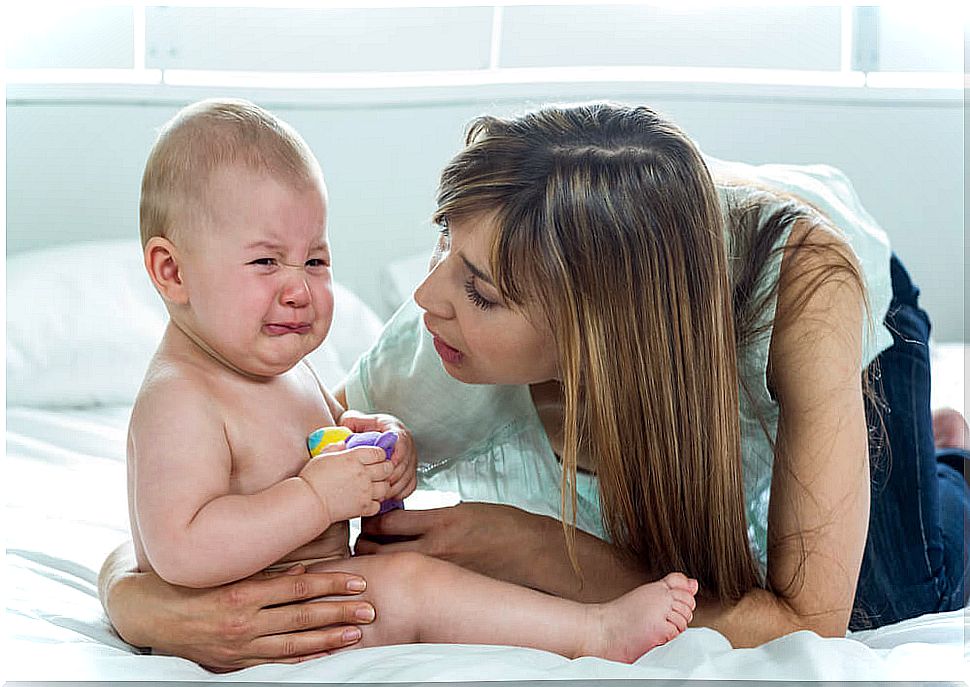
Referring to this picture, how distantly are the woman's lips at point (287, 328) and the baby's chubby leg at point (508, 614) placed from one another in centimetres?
18

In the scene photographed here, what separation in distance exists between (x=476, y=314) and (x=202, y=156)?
0.69ft

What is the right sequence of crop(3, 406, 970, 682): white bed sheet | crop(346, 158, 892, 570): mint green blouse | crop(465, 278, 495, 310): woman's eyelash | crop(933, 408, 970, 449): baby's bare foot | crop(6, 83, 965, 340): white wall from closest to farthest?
crop(3, 406, 970, 682): white bed sheet, crop(465, 278, 495, 310): woman's eyelash, crop(346, 158, 892, 570): mint green blouse, crop(933, 408, 970, 449): baby's bare foot, crop(6, 83, 965, 340): white wall

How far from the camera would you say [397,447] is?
0.79 metres

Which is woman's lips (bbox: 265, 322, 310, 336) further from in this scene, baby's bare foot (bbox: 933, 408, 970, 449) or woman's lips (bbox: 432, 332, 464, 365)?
baby's bare foot (bbox: 933, 408, 970, 449)

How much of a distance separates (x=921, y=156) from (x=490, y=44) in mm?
779

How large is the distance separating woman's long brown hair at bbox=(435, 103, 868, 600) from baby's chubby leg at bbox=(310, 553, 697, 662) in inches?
2.9

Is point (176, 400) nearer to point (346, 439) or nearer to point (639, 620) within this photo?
point (346, 439)

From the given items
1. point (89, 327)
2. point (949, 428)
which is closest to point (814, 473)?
point (949, 428)

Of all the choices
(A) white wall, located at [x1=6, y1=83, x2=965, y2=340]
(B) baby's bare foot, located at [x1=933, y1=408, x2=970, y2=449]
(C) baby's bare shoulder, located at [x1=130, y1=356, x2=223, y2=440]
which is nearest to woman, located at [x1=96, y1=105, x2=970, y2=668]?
(C) baby's bare shoulder, located at [x1=130, y1=356, x2=223, y2=440]

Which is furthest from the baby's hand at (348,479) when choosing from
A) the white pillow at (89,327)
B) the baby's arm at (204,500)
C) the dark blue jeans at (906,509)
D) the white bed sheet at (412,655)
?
the white pillow at (89,327)

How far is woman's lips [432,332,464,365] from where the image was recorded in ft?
2.43

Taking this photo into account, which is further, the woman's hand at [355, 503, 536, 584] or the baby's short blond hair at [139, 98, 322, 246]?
the woman's hand at [355, 503, 536, 584]

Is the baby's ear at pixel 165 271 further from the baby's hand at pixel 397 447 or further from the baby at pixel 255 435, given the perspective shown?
the baby's hand at pixel 397 447

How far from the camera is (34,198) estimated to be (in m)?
1.73
